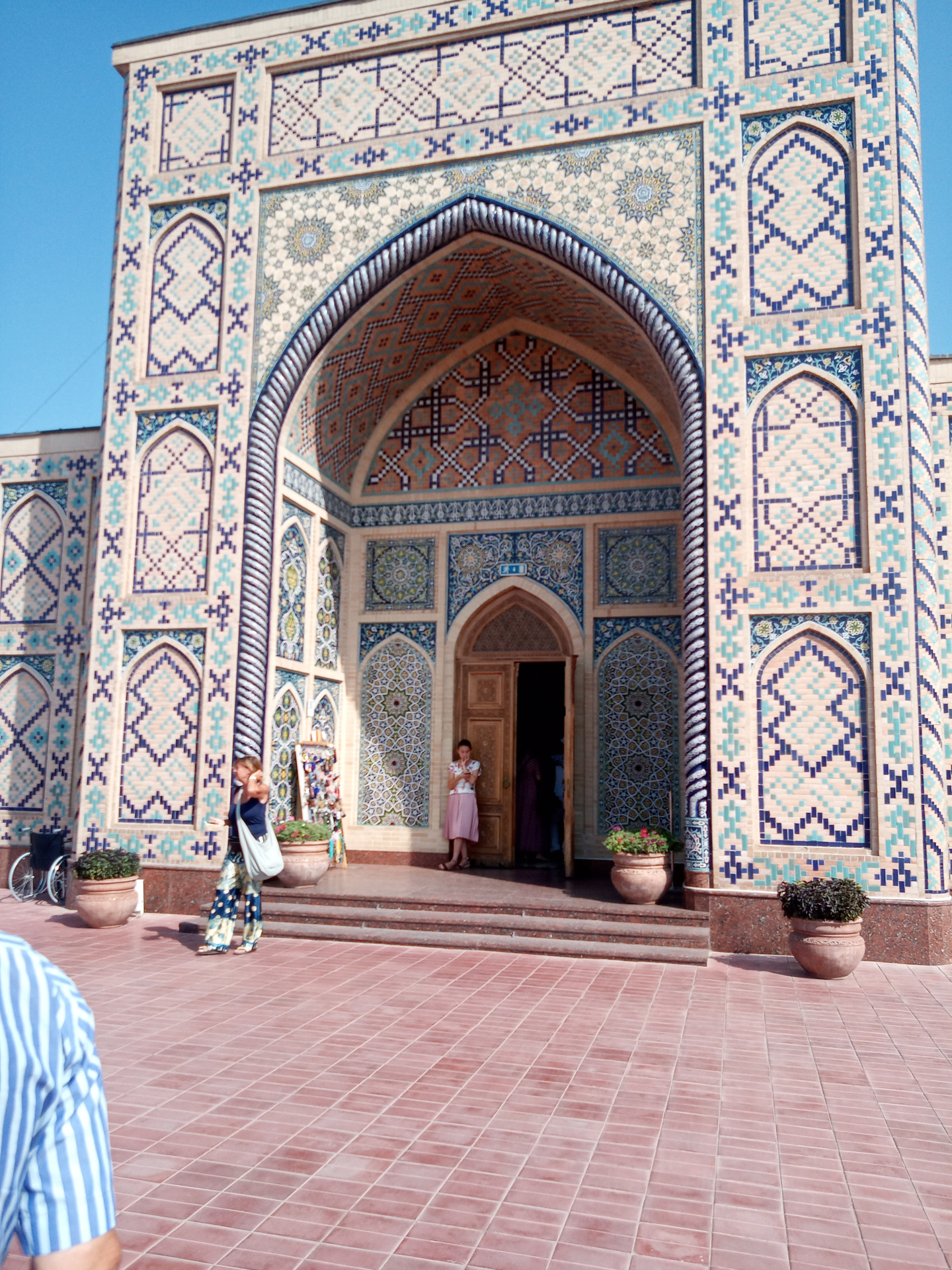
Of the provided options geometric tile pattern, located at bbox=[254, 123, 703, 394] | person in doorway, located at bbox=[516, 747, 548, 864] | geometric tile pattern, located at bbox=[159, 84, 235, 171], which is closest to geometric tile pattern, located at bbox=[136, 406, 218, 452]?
geometric tile pattern, located at bbox=[254, 123, 703, 394]

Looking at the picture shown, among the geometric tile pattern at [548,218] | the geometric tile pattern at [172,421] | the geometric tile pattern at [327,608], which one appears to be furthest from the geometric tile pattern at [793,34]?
the geometric tile pattern at [327,608]

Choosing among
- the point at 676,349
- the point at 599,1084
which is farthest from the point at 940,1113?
the point at 676,349

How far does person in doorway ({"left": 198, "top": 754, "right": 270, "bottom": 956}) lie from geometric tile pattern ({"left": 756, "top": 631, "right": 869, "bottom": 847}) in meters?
3.59

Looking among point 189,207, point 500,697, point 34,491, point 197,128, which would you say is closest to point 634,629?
point 500,697

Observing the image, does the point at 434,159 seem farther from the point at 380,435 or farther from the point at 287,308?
the point at 380,435

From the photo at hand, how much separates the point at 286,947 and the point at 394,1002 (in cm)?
183

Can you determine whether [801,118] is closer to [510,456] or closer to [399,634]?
[510,456]

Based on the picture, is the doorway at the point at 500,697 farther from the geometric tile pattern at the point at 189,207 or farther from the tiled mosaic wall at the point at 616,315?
the geometric tile pattern at the point at 189,207

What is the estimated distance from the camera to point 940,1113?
3.98 metres

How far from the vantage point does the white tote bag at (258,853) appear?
6.77m

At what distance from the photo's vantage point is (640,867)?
295 inches

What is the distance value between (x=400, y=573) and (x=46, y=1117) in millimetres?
9493

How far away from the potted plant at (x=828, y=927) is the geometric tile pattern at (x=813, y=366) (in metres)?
3.63

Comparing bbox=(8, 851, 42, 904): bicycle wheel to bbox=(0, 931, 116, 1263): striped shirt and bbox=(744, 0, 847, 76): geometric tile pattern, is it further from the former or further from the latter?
bbox=(744, 0, 847, 76): geometric tile pattern
